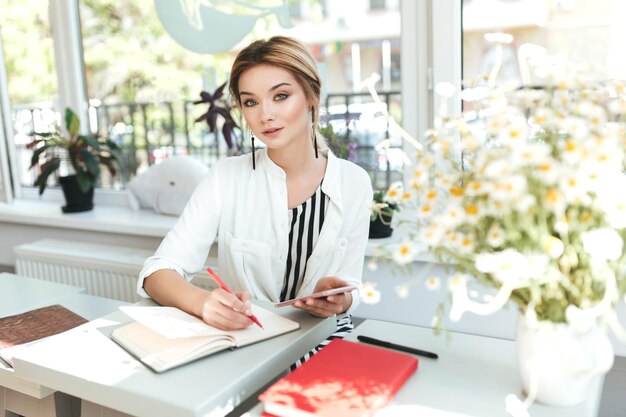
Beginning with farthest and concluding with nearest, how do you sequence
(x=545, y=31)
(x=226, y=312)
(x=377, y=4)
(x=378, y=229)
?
(x=377, y=4), (x=378, y=229), (x=545, y=31), (x=226, y=312)

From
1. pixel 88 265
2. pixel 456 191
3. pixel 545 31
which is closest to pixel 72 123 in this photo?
pixel 88 265

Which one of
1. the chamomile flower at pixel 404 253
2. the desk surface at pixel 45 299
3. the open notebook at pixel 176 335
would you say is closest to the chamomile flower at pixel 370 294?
the chamomile flower at pixel 404 253

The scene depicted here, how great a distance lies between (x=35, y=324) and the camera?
1542 millimetres

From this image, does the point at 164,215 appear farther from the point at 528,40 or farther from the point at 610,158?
the point at 610,158

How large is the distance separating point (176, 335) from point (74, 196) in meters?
1.93

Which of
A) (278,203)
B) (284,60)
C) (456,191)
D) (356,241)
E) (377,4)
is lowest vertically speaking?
(356,241)

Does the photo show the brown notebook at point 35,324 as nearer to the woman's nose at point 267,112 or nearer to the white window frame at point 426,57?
the woman's nose at point 267,112

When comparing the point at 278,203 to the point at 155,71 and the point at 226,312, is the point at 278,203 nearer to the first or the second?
the point at 226,312

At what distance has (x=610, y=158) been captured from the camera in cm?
76

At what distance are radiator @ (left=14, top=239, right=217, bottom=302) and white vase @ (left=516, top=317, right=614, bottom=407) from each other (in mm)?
1575

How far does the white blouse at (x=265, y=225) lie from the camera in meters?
1.59

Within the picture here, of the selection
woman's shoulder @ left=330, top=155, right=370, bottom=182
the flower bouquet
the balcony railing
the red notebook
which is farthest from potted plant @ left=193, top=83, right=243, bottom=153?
the flower bouquet

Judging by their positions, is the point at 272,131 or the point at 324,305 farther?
the point at 272,131

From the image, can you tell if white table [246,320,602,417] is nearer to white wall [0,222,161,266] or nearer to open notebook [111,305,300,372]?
open notebook [111,305,300,372]
